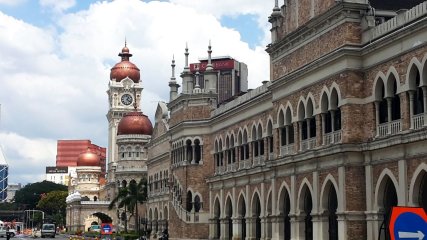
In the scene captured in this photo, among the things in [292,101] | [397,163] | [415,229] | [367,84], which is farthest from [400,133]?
[415,229]

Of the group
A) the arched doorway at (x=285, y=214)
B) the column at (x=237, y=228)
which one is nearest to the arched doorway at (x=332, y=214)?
the arched doorway at (x=285, y=214)

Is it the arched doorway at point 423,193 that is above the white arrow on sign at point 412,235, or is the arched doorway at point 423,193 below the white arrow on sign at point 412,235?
above

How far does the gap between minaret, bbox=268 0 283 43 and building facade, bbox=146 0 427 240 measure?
0.05 m

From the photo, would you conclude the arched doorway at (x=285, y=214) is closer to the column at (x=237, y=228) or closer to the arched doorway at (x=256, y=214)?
the arched doorway at (x=256, y=214)

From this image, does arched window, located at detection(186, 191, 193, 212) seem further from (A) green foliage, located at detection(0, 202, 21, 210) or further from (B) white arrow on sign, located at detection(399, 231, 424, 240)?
(A) green foliage, located at detection(0, 202, 21, 210)

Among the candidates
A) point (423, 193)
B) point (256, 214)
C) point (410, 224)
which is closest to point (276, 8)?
point (256, 214)

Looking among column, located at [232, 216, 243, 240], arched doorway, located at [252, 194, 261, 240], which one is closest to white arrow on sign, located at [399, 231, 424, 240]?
arched doorway, located at [252, 194, 261, 240]

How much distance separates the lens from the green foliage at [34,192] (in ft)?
549

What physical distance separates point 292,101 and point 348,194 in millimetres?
6630

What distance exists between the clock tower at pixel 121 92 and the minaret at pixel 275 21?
7613cm

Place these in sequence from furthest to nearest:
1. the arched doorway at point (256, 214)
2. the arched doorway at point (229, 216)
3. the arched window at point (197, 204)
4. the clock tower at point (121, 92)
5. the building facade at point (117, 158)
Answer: the clock tower at point (121, 92) < the building facade at point (117, 158) < the arched window at point (197, 204) < the arched doorway at point (229, 216) < the arched doorway at point (256, 214)

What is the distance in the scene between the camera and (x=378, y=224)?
23594 millimetres

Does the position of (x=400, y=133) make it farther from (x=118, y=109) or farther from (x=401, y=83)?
(x=118, y=109)

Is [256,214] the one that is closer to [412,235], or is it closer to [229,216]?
[229,216]
